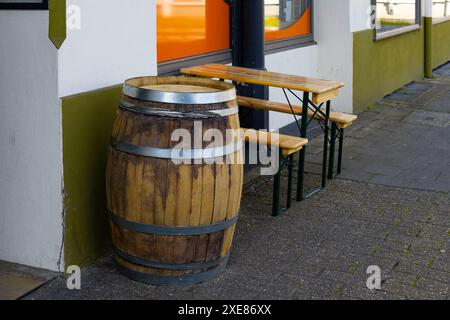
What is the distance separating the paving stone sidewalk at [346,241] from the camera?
4297 mm

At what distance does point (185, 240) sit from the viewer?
421 centimetres

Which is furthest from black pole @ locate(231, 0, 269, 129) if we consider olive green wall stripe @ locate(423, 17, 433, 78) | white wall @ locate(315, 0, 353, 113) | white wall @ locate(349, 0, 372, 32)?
olive green wall stripe @ locate(423, 17, 433, 78)

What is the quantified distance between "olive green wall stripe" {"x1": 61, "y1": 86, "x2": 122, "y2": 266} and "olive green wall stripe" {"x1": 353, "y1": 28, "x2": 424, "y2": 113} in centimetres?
501

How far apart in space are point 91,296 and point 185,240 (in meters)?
0.58

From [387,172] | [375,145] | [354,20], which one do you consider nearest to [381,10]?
[354,20]

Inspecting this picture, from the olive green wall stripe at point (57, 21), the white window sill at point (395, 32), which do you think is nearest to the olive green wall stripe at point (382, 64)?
the white window sill at point (395, 32)

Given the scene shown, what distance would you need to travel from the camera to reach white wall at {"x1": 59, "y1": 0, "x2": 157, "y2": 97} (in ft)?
14.2

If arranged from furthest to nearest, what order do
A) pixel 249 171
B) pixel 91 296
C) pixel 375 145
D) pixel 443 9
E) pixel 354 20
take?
pixel 443 9 < pixel 354 20 < pixel 375 145 < pixel 249 171 < pixel 91 296

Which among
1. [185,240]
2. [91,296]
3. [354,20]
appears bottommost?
[91,296]

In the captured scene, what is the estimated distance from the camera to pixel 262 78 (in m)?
5.83

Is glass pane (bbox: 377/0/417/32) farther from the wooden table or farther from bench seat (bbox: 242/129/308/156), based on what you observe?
bench seat (bbox: 242/129/308/156)

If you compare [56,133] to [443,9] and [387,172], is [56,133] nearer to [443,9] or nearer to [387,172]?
[387,172]

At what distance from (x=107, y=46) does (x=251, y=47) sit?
2313 mm

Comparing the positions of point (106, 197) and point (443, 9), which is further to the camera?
point (443, 9)
